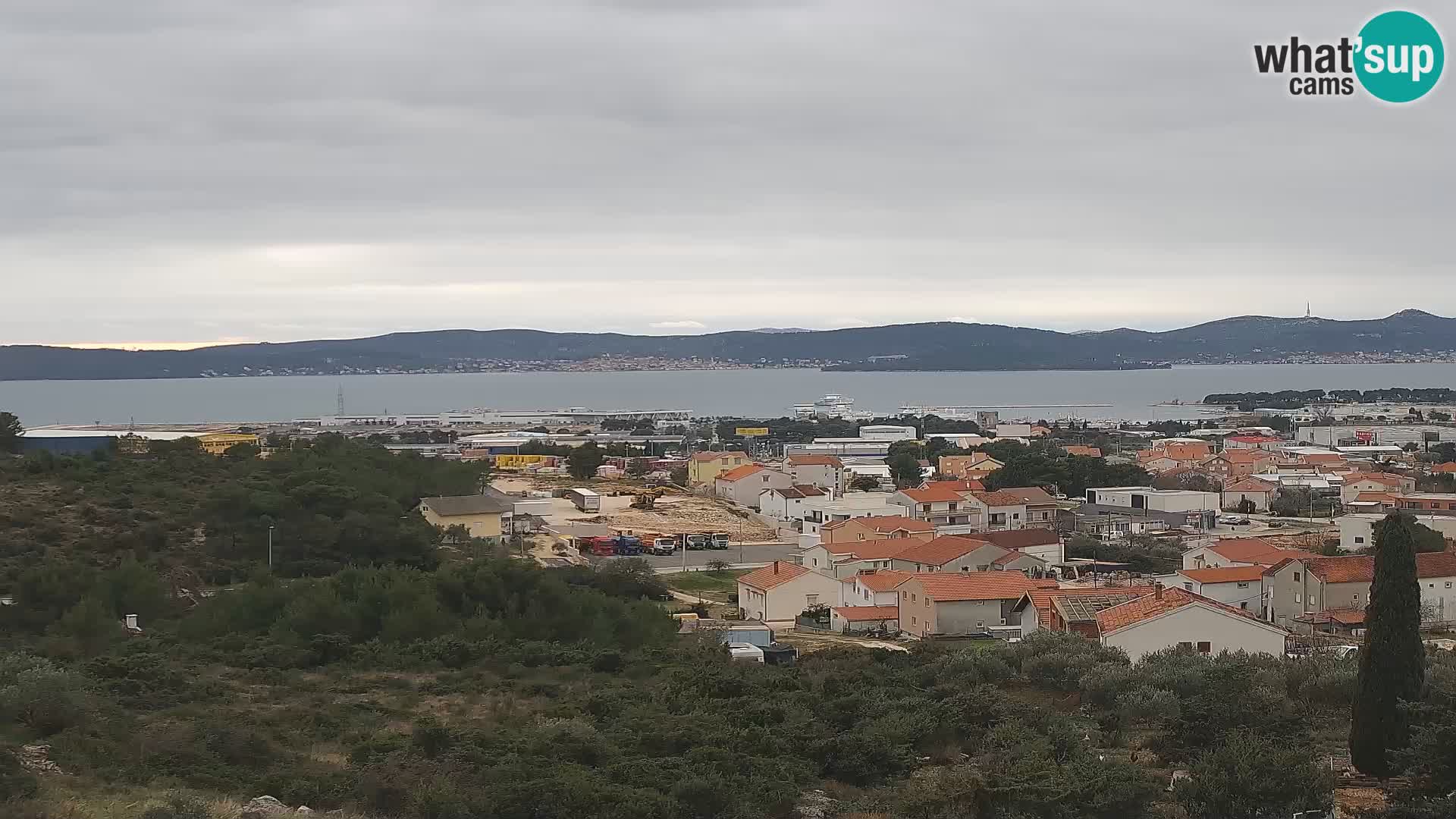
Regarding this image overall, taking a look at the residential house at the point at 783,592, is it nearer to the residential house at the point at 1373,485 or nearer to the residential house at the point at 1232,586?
the residential house at the point at 1232,586

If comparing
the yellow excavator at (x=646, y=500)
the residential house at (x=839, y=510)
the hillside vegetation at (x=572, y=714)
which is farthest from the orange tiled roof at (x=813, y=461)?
the hillside vegetation at (x=572, y=714)

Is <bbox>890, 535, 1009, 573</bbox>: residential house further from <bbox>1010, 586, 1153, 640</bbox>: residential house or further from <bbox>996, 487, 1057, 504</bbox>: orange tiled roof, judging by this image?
<bbox>996, 487, 1057, 504</bbox>: orange tiled roof

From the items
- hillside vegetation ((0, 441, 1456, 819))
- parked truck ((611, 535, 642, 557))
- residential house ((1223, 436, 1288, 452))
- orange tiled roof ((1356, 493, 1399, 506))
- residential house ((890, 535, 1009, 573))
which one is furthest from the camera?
residential house ((1223, 436, 1288, 452))

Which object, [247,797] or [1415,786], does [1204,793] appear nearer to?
[1415,786]

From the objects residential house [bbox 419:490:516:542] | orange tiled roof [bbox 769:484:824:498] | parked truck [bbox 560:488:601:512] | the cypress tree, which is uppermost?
the cypress tree

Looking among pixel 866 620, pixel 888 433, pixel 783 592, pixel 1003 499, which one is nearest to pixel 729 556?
pixel 783 592

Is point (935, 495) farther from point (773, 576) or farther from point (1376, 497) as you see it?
point (773, 576)


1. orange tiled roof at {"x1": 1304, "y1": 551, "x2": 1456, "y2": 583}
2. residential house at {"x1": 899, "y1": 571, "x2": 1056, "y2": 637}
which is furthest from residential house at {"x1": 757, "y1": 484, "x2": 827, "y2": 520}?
orange tiled roof at {"x1": 1304, "y1": 551, "x2": 1456, "y2": 583}
